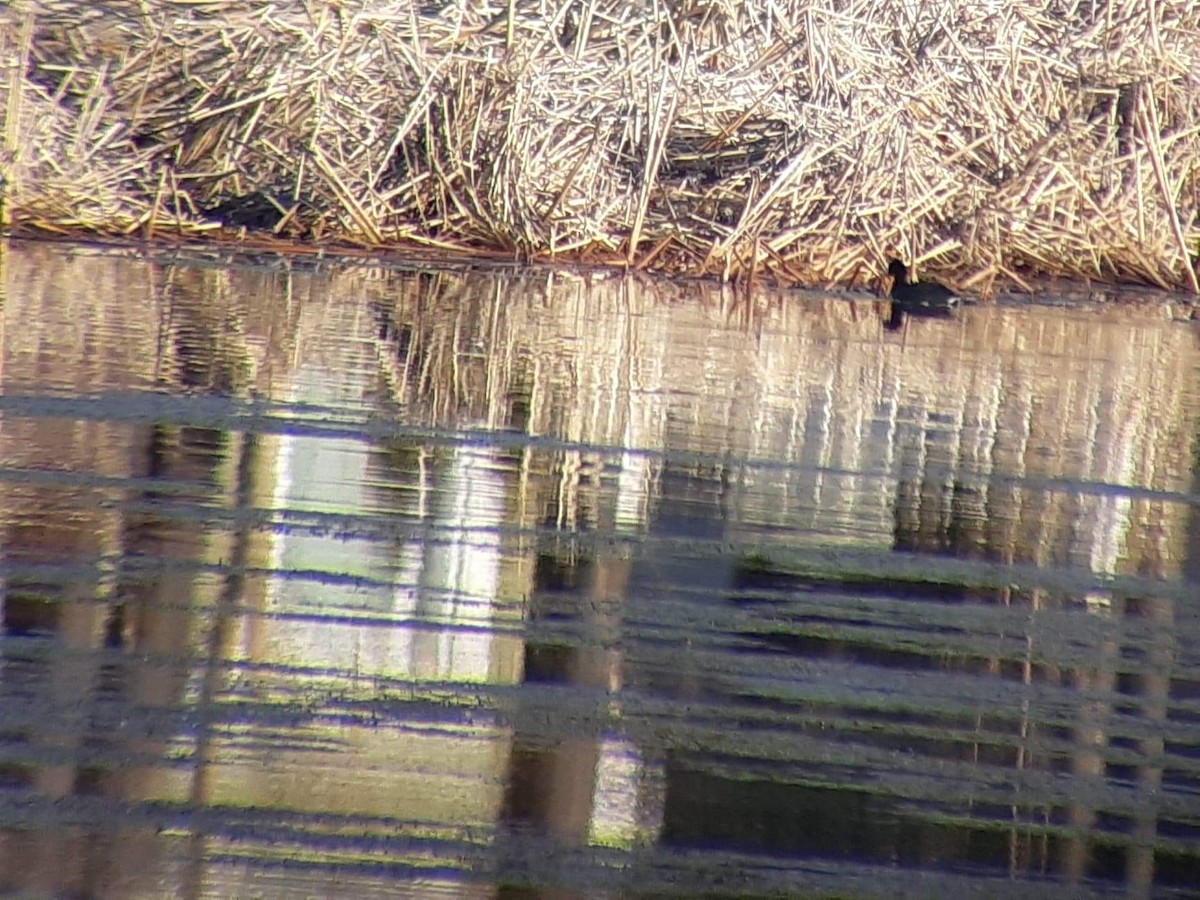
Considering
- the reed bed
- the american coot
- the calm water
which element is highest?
the reed bed

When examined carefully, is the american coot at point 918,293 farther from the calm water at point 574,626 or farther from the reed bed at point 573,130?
the calm water at point 574,626

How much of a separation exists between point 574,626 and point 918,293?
25.7 feet

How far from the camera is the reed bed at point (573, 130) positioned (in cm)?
1205

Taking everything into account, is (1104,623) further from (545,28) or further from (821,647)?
(545,28)

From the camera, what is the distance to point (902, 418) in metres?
6.96

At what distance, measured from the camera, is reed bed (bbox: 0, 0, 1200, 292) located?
474 inches

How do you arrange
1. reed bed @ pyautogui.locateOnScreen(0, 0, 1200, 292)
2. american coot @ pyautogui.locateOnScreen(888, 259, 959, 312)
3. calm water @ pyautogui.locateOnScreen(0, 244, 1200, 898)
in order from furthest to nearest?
reed bed @ pyautogui.locateOnScreen(0, 0, 1200, 292) → american coot @ pyautogui.locateOnScreen(888, 259, 959, 312) → calm water @ pyautogui.locateOnScreen(0, 244, 1200, 898)

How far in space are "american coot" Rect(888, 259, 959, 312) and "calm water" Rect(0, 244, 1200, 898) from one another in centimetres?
361

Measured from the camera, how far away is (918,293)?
38.2 feet

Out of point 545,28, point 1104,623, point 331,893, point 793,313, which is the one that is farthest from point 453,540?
point 545,28

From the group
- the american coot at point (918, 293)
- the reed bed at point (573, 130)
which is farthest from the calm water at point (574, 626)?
the reed bed at point (573, 130)

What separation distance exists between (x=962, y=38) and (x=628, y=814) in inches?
418

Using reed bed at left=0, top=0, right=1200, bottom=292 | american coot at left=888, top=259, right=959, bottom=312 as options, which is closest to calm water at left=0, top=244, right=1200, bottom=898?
american coot at left=888, top=259, right=959, bottom=312

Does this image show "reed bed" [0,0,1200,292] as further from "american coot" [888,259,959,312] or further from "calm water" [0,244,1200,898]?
"calm water" [0,244,1200,898]
